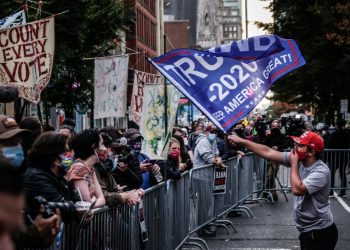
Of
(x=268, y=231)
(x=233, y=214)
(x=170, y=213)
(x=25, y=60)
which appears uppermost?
(x=25, y=60)

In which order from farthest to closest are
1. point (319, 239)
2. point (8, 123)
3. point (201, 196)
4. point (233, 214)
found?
point (233, 214)
point (201, 196)
point (319, 239)
point (8, 123)

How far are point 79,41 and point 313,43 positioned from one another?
19331mm

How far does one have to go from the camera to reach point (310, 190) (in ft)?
24.1

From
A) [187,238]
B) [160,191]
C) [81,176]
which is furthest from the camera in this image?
[187,238]

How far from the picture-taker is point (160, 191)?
9.46 meters

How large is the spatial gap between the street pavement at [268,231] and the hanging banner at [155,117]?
1815 millimetres

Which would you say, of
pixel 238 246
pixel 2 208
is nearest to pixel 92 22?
pixel 238 246

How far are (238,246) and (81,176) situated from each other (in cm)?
629

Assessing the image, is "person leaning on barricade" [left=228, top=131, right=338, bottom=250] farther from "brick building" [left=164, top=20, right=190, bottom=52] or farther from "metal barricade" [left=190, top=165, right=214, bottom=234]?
"brick building" [left=164, top=20, right=190, bottom=52]

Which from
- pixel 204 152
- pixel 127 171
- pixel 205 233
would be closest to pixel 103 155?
pixel 127 171

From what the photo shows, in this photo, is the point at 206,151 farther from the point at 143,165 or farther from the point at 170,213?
the point at 143,165

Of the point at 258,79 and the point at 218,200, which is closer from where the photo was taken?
the point at 258,79

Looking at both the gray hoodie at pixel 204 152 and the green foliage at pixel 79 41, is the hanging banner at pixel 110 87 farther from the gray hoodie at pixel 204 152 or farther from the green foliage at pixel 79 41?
the green foliage at pixel 79 41

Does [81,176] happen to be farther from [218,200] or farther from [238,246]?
[218,200]
